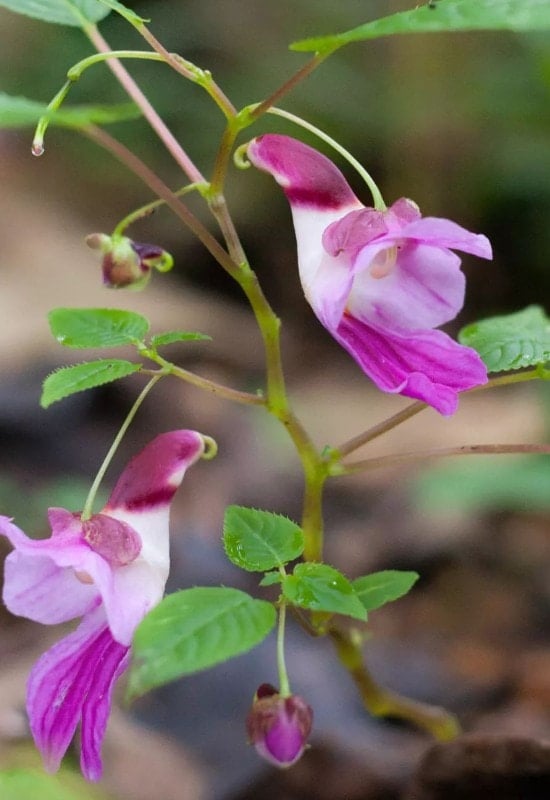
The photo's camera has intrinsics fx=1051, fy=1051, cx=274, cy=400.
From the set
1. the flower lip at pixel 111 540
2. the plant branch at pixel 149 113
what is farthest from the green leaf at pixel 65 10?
the flower lip at pixel 111 540

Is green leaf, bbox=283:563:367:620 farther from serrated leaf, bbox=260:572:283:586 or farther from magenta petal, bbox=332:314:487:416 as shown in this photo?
magenta petal, bbox=332:314:487:416

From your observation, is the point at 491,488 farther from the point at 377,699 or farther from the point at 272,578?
the point at 272,578

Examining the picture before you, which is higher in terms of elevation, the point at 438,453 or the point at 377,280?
the point at 377,280

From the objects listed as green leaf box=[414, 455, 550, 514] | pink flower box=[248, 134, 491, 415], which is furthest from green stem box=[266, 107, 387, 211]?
green leaf box=[414, 455, 550, 514]

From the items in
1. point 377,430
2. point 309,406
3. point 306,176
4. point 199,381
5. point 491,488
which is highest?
point 306,176

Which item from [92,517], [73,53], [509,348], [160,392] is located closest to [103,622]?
[92,517]

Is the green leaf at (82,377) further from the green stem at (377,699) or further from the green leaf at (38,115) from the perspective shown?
the green stem at (377,699)

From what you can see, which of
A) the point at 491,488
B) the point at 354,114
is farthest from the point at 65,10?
the point at 354,114
